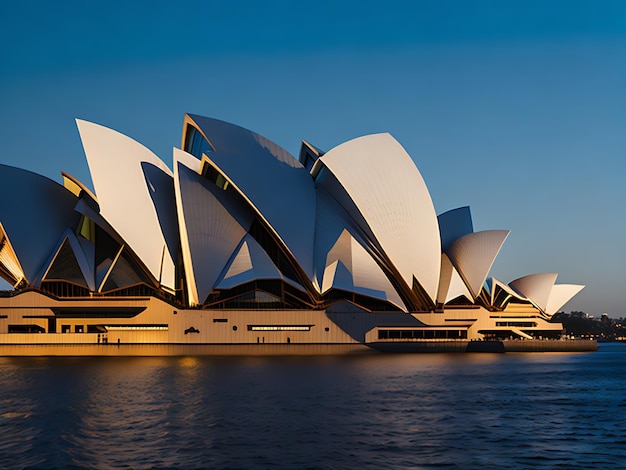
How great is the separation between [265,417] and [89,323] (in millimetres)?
38828

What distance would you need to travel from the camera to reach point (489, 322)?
6356cm

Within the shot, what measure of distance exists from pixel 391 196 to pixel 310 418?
35148mm

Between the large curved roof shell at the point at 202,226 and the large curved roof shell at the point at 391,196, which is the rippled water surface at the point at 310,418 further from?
the large curved roof shell at the point at 391,196

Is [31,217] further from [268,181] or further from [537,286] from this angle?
[537,286]

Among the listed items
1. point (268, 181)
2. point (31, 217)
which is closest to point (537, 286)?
point (268, 181)

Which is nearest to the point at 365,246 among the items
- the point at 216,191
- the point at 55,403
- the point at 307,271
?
the point at 307,271

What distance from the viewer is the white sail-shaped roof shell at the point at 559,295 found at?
71.6 meters

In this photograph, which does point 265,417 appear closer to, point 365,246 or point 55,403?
point 55,403

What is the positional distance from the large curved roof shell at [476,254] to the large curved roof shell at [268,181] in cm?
1473

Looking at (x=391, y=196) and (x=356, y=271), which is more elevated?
(x=391, y=196)

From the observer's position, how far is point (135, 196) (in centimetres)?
5631

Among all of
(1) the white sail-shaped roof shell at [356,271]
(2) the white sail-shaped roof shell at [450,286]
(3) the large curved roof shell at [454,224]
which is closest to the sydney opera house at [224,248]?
(1) the white sail-shaped roof shell at [356,271]

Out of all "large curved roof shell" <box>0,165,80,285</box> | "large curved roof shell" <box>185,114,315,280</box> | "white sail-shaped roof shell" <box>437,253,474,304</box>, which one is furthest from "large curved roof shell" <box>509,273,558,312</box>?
"large curved roof shell" <box>0,165,80,285</box>

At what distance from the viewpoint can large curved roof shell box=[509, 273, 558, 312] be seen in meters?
69.9
